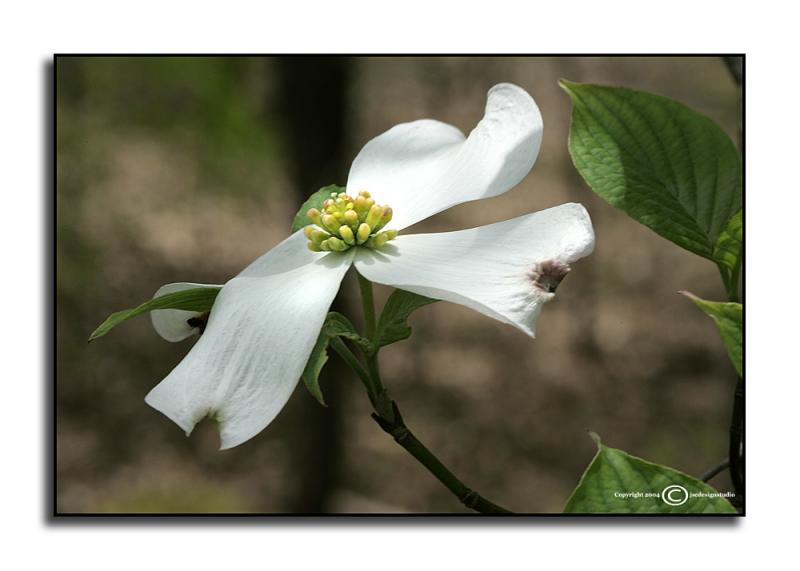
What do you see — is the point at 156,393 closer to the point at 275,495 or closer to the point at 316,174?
the point at 316,174

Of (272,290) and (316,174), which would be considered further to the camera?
(316,174)

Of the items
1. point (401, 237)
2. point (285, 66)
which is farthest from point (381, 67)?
point (401, 237)

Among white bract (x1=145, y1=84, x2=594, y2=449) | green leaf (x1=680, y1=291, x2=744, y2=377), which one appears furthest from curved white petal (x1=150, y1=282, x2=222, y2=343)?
green leaf (x1=680, y1=291, x2=744, y2=377)

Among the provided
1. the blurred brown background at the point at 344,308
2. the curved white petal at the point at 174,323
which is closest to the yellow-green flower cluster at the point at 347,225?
the curved white petal at the point at 174,323

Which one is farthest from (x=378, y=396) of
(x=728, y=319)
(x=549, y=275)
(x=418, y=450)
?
(x=728, y=319)

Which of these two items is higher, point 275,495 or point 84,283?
point 84,283

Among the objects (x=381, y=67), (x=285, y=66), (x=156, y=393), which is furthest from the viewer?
(x=381, y=67)
